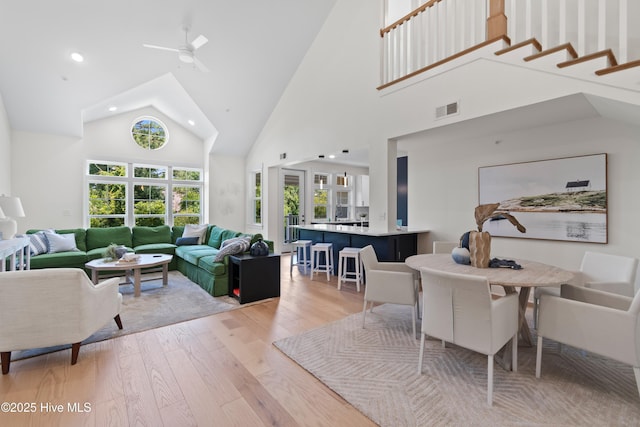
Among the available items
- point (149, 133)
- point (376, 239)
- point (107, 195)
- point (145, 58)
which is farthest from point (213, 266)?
point (149, 133)

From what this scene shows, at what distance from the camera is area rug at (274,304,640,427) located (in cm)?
184

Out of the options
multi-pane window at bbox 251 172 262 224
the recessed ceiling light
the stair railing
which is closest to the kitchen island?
multi-pane window at bbox 251 172 262 224

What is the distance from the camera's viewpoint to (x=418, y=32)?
4250 millimetres

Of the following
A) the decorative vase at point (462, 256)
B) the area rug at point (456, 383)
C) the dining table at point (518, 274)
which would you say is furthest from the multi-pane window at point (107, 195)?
the decorative vase at point (462, 256)

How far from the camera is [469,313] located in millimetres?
2018

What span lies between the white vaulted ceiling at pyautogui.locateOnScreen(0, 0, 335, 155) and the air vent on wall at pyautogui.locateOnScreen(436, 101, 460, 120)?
311 cm

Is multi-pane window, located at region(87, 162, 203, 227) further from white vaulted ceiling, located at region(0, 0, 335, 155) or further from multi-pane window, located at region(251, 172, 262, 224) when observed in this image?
multi-pane window, located at region(251, 172, 262, 224)

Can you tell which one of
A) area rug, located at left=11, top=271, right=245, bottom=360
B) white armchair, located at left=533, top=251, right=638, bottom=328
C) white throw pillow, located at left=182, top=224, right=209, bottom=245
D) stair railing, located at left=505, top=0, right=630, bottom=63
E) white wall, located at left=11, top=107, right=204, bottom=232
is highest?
stair railing, located at left=505, top=0, right=630, bottom=63


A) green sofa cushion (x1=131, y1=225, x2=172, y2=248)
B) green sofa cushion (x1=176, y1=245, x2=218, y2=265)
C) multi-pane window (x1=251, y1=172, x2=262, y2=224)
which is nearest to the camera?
green sofa cushion (x1=176, y1=245, x2=218, y2=265)

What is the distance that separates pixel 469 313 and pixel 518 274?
0.66m

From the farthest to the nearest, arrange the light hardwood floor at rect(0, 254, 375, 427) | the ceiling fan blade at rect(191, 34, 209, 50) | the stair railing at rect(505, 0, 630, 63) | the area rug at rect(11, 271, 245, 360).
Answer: the ceiling fan blade at rect(191, 34, 209, 50) < the area rug at rect(11, 271, 245, 360) < the stair railing at rect(505, 0, 630, 63) < the light hardwood floor at rect(0, 254, 375, 427)

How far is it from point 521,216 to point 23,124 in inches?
341

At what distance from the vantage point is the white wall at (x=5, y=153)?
197 inches

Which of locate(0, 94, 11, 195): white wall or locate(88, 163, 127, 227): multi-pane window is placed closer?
locate(0, 94, 11, 195): white wall
